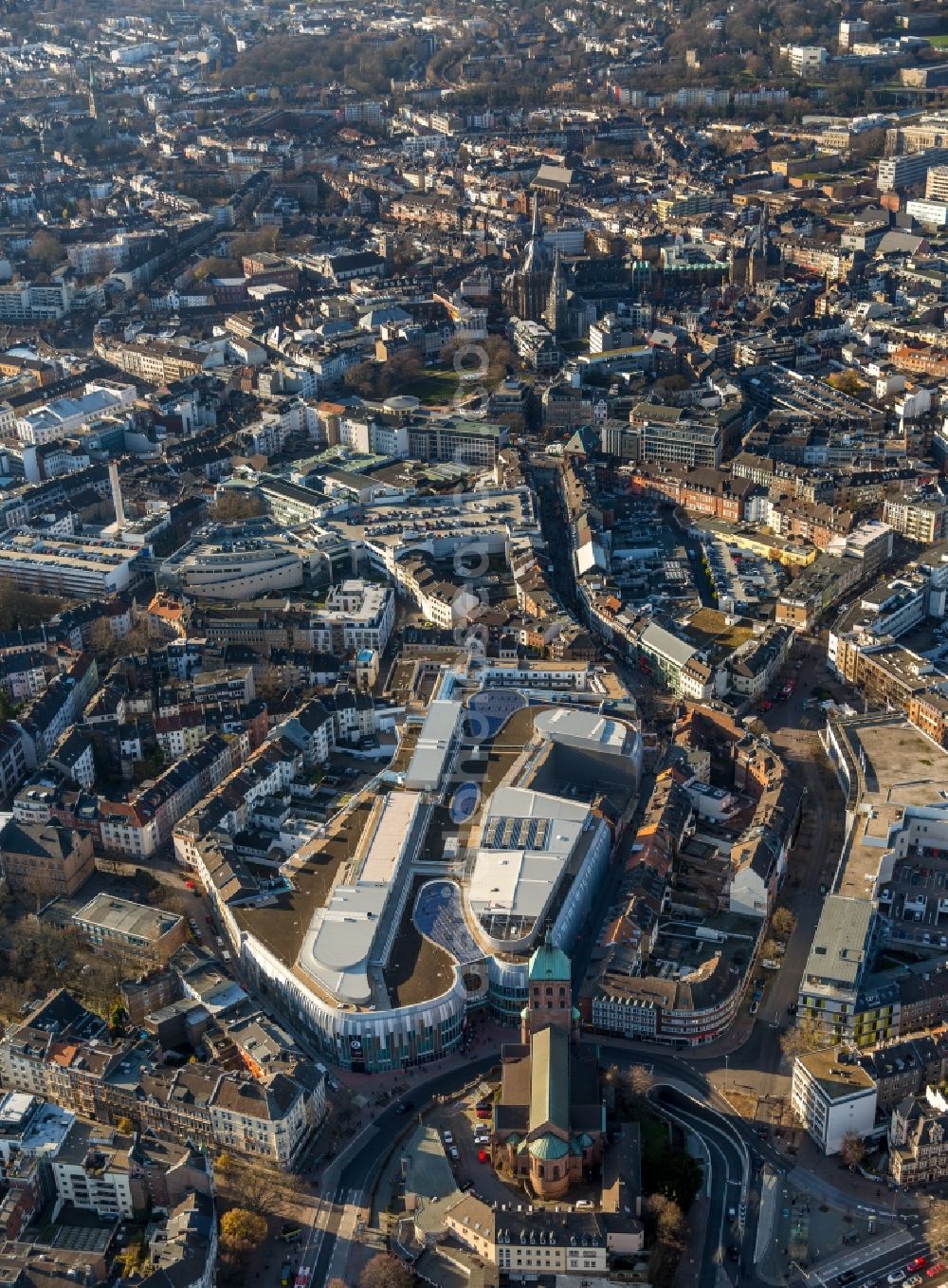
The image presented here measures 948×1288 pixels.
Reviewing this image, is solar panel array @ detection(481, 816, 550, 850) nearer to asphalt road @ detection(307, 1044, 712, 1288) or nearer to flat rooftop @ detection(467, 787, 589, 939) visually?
flat rooftop @ detection(467, 787, 589, 939)

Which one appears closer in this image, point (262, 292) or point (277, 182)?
point (262, 292)

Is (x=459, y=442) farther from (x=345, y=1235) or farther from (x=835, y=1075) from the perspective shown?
(x=345, y=1235)

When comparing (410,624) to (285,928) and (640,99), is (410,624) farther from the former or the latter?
(640,99)

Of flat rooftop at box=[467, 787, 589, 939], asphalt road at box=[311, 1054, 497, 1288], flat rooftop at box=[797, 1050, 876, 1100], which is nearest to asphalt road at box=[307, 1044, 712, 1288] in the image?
asphalt road at box=[311, 1054, 497, 1288]

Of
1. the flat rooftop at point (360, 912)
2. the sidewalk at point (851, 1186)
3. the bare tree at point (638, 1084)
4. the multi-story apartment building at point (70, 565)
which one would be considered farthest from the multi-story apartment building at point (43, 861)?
the sidewalk at point (851, 1186)

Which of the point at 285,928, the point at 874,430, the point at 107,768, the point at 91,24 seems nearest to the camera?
the point at 285,928

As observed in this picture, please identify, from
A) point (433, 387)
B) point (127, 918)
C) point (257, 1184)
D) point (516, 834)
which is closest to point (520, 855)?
point (516, 834)

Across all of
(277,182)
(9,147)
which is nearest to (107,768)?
(277,182)
